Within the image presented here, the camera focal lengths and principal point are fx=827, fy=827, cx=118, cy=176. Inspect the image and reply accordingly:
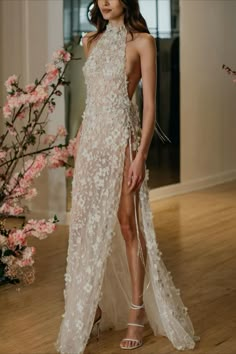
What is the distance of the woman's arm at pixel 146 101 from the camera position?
3.29 m

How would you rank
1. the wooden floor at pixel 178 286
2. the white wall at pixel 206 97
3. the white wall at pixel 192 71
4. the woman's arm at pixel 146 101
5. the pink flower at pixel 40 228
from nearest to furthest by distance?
the woman's arm at pixel 146 101
the wooden floor at pixel 178 286
the pink flower at pixel 40 228
the white wall at pixel 192 71
the white wall at pixel 206 97

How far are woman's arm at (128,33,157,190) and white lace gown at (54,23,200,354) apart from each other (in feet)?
0.22

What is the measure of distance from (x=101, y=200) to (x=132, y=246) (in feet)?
0.77

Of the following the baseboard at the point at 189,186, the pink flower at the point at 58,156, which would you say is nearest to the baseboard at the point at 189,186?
the baseboard at the point at 189,186

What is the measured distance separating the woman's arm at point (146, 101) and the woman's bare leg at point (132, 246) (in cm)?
5

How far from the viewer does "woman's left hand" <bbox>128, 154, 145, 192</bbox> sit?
3314mm

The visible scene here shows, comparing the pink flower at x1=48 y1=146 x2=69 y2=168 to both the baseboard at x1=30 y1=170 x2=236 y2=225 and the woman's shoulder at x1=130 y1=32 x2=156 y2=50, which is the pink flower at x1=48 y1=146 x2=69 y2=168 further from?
the baseboard at x1=30 y1=170 x2=236 y2=225

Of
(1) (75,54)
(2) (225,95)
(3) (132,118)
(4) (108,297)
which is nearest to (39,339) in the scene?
(4) (108,297)

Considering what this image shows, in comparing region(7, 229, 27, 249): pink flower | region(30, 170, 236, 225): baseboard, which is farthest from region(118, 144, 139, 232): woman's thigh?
region(30, 170, 236, 225): baseboard

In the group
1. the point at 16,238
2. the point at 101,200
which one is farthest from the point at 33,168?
the point at 101,200

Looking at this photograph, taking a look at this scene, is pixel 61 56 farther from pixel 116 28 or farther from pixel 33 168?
pixel 116 28

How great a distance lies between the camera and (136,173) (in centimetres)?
331

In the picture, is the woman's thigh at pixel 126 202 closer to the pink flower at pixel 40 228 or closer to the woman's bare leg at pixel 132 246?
the woman's bare leg at pixel 132 246

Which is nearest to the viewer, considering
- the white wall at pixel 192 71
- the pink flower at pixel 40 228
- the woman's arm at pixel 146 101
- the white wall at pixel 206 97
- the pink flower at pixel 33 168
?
the woman's arm at pixel 146 101
